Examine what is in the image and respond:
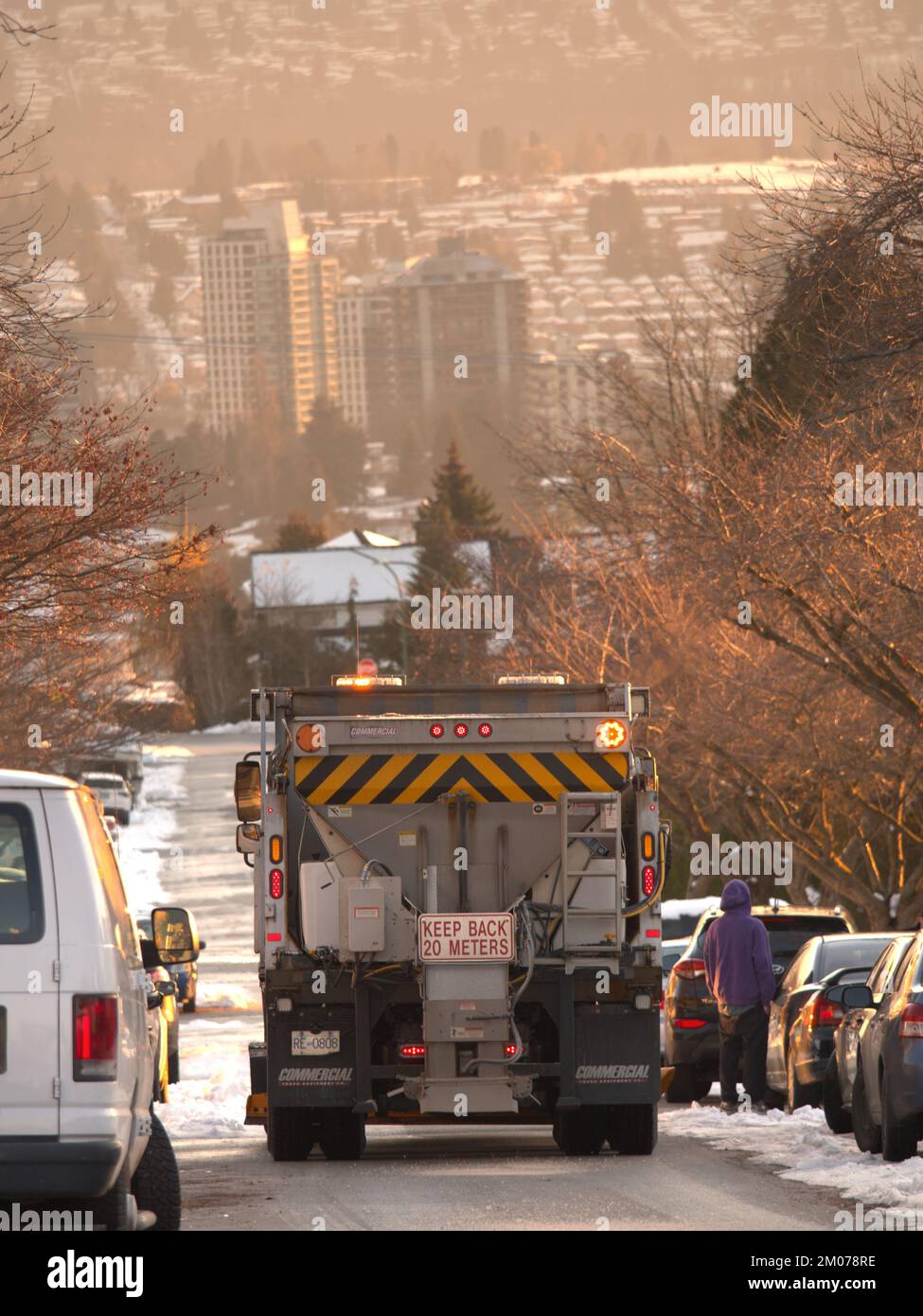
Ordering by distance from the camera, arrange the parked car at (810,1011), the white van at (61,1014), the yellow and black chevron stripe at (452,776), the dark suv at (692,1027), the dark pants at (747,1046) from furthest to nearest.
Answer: the dark suv at (692,1027), the dark pants at (747,1046), the parked car at (810,1011), the yellow and black chevron stripe at (452,776), the white van at (61,1014)

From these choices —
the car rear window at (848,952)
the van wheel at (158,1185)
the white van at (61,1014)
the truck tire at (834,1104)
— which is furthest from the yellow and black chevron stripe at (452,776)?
the white van at (61,1014)

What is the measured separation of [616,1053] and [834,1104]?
185 cm

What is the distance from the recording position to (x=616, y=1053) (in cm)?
1407

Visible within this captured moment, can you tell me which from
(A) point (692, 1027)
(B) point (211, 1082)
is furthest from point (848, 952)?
(B) point (211, 1082)

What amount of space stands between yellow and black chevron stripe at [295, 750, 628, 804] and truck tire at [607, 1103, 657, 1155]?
6.73 feet

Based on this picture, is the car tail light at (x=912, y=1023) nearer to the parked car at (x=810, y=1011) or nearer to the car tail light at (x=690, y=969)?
the parked car at (x=810, y=1011)

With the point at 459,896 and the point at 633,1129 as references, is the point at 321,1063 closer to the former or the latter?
the point at 459,896

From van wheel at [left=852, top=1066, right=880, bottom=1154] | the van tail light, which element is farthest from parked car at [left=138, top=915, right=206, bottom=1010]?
the van tail light

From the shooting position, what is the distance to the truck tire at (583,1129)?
14461 mm

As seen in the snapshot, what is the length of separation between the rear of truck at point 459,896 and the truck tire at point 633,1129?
0.23 metres

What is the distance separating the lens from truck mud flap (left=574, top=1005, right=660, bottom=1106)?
46.0ft

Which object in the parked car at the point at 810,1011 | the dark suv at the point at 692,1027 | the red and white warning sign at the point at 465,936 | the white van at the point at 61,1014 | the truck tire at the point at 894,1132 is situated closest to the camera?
the white van at the point at 61,1014

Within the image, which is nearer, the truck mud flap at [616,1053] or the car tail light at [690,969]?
the truck mud flap at [616,1053]
